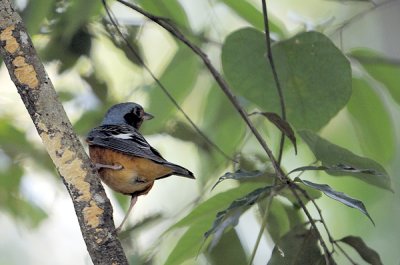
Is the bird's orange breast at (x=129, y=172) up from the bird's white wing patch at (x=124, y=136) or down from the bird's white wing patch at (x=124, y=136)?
down

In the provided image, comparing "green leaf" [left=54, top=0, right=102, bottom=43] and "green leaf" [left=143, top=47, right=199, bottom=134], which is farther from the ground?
"green leaf" [left=54, top=0, right=102, bottom=43]

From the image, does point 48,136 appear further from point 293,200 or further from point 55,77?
point 55,77

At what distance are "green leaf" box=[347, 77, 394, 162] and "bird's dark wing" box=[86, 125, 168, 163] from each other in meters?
0.63

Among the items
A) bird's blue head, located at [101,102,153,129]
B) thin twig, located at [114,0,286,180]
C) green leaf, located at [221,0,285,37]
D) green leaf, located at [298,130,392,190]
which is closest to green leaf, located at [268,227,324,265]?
green leaf, located at [298,130,392,190]

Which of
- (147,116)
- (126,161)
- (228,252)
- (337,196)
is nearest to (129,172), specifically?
(126,161)

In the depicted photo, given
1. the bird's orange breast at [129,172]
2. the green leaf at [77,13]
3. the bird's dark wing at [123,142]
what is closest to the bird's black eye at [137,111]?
the bird's dark wing at [123,142]

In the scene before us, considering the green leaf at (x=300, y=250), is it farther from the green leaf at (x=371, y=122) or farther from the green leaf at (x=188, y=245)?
the green leaf at (x=371, y=122)

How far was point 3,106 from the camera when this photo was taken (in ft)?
10.2

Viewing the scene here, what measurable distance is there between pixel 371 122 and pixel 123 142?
0.80 meters

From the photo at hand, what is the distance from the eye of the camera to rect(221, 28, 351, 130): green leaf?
88.5 inches

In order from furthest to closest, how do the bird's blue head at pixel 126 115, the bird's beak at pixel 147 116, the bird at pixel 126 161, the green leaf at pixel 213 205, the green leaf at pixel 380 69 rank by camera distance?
the bird's blue head at pixel 126 115 → the bird's beak at pixel 147 116 → the bird at pixel 126 161 → the green leaf at pixel 380 69 → the green leaf at pixel 213 205

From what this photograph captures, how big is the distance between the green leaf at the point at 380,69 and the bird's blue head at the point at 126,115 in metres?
0.82

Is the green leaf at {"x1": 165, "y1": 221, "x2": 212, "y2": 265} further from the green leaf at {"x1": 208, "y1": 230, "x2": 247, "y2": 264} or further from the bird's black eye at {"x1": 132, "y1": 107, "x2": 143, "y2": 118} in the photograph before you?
the bird's black eye at {"x1": 132, "y1": 107, "x2": 143, "y2": 118}

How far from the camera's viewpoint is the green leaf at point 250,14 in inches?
97.3
